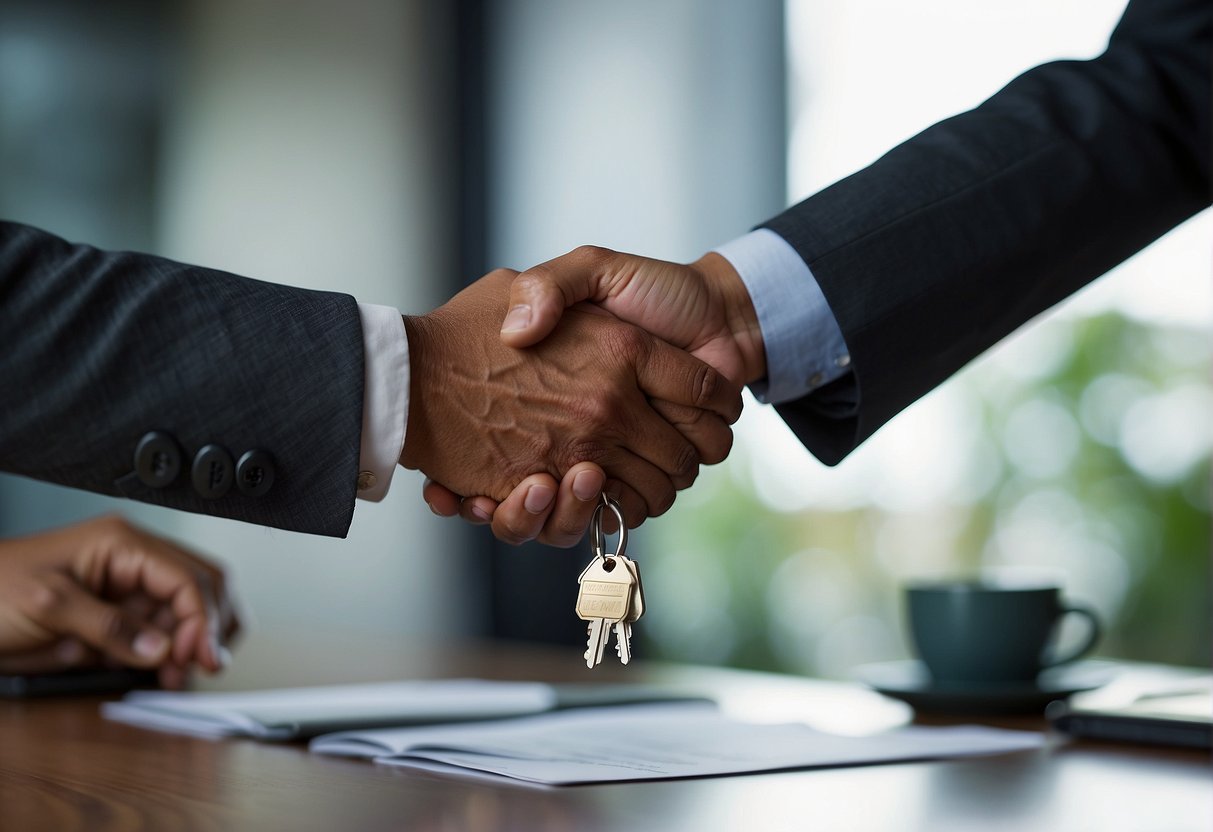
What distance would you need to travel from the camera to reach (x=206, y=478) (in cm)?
97

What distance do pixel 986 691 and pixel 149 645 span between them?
82 cm

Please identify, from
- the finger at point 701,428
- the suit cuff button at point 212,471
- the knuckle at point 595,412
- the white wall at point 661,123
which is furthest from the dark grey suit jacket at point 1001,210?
the white wall at point 661,123

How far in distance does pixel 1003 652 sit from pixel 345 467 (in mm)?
589

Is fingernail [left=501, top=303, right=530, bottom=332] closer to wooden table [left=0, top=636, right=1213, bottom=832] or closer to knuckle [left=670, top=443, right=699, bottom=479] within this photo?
knuckle [left=670, top=443, right=699, bottom=479]

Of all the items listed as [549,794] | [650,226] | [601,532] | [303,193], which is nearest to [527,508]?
[601,532]

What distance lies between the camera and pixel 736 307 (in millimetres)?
1198

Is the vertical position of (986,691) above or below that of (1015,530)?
below

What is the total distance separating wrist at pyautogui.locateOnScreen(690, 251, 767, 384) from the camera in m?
1.19

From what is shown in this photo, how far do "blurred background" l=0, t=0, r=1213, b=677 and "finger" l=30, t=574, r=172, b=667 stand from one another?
2.41 m

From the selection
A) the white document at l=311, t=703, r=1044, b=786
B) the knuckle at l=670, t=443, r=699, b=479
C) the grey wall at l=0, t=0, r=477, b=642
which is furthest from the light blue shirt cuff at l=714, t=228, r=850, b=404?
the grey wall at l=0, t=0, r=477, b=642

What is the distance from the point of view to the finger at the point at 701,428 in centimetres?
114

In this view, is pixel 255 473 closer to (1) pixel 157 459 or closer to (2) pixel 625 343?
(1) pixel 157 459

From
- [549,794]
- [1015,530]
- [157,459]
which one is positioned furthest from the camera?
[1015,530]

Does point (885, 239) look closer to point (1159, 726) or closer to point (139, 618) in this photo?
point (1159, 726)
